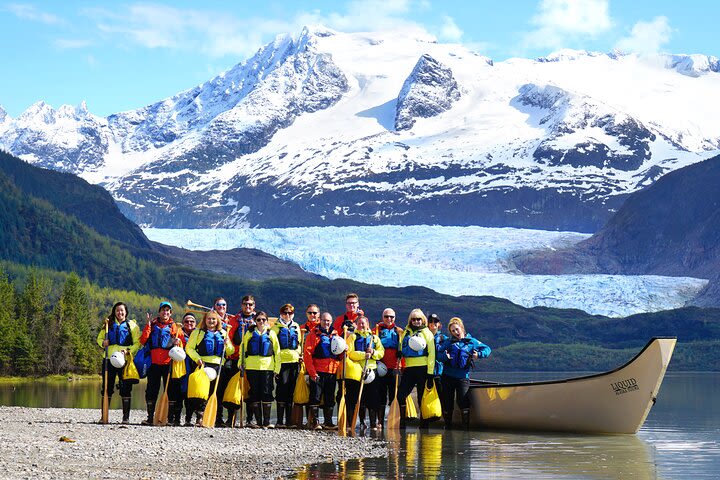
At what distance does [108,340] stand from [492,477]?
9.74m

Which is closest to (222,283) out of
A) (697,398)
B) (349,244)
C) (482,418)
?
(349,244)

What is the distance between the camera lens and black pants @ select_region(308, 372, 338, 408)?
1094 inches

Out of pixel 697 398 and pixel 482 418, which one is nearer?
pixel 482 418

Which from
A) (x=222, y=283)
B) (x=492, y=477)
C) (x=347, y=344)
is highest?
(x=222, y=283)

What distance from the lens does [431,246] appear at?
566ft

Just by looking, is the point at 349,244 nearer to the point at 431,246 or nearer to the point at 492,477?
the point at 431,246

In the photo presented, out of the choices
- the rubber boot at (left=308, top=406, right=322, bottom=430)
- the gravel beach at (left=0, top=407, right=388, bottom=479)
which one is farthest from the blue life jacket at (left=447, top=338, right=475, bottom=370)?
the rubber boot at (left=308, top=406, right=322, bottom=430)

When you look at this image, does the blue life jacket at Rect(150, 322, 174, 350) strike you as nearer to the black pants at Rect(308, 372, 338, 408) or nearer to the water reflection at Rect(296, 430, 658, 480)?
the black pants at Rect(308, 372, 338, 408)

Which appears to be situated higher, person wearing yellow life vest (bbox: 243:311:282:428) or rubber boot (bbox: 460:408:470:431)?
person wearing yellow life vest (bbox: 243:311:282:428)

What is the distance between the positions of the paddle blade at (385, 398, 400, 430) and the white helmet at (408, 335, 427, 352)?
215 centimetres

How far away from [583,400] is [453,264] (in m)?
141

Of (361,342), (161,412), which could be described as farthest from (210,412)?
(361,342)

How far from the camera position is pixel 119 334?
27.1 metres

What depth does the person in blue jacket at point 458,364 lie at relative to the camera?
28.3 m
